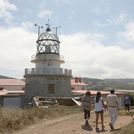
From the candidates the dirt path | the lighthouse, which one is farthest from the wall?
the dirt path

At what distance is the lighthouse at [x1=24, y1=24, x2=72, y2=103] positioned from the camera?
131 feet

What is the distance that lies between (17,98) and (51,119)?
2158cm

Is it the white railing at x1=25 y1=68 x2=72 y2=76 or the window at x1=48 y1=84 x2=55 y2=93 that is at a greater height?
the white railing at x1=25 y1=68 x2=72 y2=76

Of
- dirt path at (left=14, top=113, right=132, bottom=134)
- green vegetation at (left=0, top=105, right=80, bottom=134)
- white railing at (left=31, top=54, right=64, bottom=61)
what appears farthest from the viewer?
white railing at (left=31, top=54, right=64, bottom=61)

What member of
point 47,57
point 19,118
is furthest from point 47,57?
point 19,118

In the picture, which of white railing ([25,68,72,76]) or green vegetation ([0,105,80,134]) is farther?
white railing ([25,68,72,76])

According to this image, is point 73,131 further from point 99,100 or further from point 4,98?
point 4,98

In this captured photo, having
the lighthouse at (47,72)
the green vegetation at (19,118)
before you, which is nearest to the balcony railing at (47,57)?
the lighthouse at (47,72)

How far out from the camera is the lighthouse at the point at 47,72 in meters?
39.8

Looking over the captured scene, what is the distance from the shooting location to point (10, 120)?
15.9 m

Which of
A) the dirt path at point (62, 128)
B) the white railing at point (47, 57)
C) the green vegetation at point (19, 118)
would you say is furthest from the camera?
the white railing at point (47, 57)

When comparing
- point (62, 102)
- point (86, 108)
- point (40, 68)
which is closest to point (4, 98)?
point (40, 68)

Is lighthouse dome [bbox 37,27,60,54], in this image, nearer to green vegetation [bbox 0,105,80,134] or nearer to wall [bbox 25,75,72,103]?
Result: wall [bbox 25,75,72,103]

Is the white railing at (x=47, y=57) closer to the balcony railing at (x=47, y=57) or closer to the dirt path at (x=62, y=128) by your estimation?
the balcony railing at (x=47, y=57)
